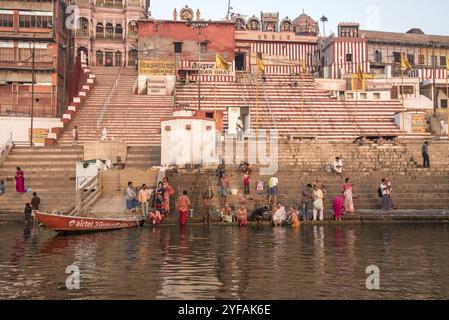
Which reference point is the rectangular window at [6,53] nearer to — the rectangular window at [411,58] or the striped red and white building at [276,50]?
the striped red and white building at [276,50]

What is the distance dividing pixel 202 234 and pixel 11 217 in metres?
10.3

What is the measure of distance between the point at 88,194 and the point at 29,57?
2824 cm

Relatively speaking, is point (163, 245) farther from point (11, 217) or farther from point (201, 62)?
point (201, 62)

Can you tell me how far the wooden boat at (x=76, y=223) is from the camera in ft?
62.5

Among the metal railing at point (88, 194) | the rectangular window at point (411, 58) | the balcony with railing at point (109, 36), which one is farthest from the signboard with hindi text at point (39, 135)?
the rectangular window at point (411, 58)

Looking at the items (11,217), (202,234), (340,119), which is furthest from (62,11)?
(202,234)

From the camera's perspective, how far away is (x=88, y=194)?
26.6 m

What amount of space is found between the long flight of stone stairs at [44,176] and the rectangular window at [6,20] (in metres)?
22.3

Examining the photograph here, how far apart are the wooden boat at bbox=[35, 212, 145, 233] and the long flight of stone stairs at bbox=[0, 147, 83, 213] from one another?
220 inches

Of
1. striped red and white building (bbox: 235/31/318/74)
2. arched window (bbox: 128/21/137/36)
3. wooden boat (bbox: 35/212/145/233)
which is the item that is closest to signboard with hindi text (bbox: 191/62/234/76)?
striped red and white building (bbox: 235/31/318/74)

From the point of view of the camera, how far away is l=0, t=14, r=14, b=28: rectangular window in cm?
5059

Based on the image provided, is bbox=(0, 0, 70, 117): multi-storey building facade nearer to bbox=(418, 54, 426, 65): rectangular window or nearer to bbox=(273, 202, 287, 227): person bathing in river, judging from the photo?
bbox=(273, 202, 287, 227): person bathing in river

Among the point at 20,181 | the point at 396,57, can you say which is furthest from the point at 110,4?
the point at 20,181
